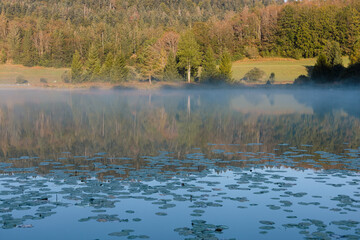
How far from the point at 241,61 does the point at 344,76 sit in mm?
41334

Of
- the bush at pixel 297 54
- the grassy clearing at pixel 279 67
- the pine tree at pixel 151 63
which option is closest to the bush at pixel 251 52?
the grassy clearing at pixel 279 67

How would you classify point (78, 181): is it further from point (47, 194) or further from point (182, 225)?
point (182, 225)

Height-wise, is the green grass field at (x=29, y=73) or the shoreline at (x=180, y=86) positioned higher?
the green grass field at (x=29, y=73)

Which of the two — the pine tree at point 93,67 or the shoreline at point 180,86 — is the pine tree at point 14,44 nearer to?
the pine tree at point 93,67

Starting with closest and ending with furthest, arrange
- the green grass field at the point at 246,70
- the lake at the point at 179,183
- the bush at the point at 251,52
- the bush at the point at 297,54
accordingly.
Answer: the lake at the point at 179,183 < the green grass field at the point at 246,70 < the bush at the point at 297,54 < the bush at the point at 251,52

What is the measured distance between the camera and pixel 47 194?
38.6 ft

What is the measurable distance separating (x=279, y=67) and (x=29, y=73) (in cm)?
5432

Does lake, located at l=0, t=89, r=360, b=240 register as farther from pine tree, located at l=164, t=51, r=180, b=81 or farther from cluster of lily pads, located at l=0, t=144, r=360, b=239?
pine tree, located at l=164, t=51, r=180, b=81

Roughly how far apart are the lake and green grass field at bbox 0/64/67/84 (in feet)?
259

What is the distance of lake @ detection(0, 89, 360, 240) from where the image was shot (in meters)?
9.67

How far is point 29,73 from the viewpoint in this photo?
108062 mm

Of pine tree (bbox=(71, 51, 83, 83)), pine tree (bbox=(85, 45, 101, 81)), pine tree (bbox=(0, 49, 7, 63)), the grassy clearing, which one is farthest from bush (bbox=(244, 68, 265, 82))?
pine tree (bbox=(0, 49, 7, 63))

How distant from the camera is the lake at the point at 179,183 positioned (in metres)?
9.67

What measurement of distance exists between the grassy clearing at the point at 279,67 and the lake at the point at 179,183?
6165 centimetres
